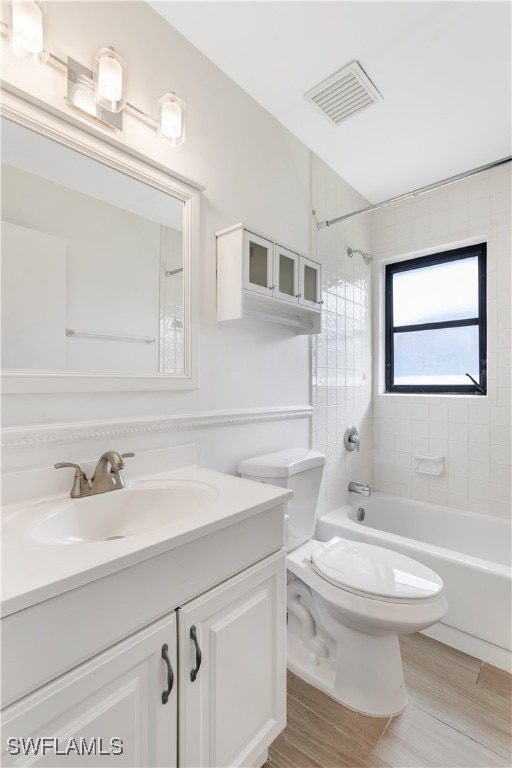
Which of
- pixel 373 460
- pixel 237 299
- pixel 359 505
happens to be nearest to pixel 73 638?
pixel 237 299

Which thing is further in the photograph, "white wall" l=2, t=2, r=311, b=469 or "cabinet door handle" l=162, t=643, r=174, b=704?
"white wall" l=2, t=2, r=311, b=469

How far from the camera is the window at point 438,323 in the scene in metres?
2.32

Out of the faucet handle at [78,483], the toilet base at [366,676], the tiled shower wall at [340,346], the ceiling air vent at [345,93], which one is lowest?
the toilet base at [366,676]

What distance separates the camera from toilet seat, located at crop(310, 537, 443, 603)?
124 cm

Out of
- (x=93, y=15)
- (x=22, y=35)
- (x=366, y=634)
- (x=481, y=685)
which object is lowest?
(x=481, y=685)

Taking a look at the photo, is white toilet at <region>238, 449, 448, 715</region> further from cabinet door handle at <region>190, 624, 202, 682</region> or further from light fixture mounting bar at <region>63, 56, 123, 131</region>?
light fixture mounting bar at <region>63, 56, 123, 131</region>

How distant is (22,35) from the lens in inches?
36.4

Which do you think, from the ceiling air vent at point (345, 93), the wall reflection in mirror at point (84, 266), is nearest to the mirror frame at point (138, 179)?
the wall reflection in mirror at point (84, 266)

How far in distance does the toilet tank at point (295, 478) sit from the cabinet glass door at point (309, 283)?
28.3 inches

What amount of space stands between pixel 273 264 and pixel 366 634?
149cm

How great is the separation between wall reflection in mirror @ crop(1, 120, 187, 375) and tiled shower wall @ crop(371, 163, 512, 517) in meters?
1.80

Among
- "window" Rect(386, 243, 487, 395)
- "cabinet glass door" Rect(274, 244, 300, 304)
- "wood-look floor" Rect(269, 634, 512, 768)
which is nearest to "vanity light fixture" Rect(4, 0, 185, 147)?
"cabinet glass door" Rect(274, 244, 300, 304)

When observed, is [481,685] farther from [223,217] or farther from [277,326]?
[223,217]

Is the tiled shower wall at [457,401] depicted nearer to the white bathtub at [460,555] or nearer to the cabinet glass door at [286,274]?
the white bathtub at [460,555]
